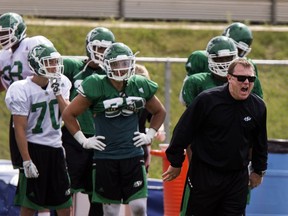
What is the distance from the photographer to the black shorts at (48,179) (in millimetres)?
10695

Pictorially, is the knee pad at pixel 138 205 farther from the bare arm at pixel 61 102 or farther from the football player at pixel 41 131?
the bare arm at pixel 61 102

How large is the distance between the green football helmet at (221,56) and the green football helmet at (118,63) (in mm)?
705

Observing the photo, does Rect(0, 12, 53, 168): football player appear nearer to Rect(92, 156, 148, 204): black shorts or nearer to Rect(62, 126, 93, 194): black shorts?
Rect(62, 126, 93, 194): black shorts

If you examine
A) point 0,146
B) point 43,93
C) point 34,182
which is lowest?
point 0,146

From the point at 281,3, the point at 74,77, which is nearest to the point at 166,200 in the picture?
the point at 74,77

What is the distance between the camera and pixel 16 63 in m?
11.4

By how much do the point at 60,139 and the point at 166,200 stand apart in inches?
65.2

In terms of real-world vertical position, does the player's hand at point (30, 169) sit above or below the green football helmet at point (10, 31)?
below

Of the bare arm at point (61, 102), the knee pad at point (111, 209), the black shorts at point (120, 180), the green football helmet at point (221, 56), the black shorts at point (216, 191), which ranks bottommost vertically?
the knee pad at point (111, 209)

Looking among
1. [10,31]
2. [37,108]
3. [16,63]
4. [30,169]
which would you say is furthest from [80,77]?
[30,169]

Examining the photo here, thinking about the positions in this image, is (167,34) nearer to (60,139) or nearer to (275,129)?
(275,129)

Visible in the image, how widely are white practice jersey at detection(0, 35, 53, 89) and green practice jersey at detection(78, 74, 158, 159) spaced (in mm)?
1092

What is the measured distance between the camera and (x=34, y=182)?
1069cm

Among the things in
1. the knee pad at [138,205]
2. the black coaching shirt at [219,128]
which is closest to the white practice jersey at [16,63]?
the knee pad at [138,205]
